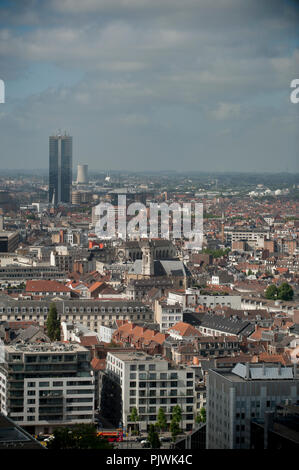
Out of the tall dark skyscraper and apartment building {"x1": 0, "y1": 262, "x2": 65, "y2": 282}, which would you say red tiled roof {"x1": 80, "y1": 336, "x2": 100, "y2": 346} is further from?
apartment building {"x1": 0, "y1": 262, "x2": 65, "y2": 282}

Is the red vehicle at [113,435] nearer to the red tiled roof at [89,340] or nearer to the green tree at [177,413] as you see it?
the green tree at [177,413]

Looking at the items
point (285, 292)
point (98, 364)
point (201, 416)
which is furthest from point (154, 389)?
point (285, 292)

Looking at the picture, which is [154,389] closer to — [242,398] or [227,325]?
[242,398]

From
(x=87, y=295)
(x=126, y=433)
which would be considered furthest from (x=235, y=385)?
(x=87, y=295)

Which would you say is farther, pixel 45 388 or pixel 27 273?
pixel 27 273

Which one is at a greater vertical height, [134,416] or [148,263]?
[148,263]

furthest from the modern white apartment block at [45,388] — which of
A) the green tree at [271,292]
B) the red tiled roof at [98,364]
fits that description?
the green tree at [271,292]
